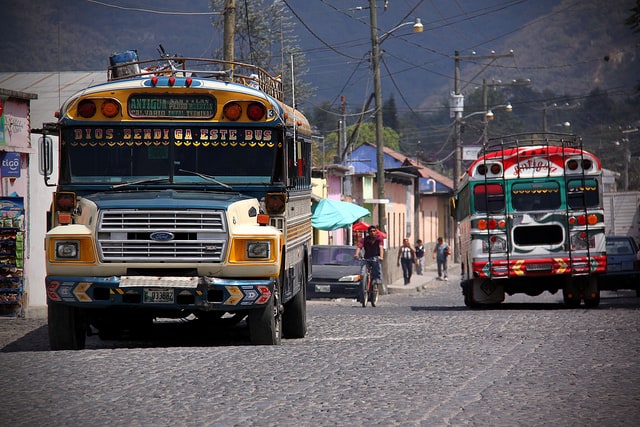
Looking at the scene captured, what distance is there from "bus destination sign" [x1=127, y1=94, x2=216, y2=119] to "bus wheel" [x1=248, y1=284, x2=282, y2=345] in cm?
226

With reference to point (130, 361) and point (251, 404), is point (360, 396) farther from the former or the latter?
point (130, 361)

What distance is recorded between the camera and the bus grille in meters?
13.5

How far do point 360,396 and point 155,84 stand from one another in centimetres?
590

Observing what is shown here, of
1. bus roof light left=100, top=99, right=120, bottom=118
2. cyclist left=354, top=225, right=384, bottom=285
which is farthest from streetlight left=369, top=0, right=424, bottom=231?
bus roof light left=100, top=99, right=120, bottom=118

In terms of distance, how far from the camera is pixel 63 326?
14188 millimetres

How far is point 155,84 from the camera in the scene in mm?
14641

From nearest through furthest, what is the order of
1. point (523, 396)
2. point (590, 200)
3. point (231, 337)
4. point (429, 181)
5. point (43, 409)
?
point (43, 409)
point (523, 396)
point (231, 337)
point (590, 200)
point (429, 181)

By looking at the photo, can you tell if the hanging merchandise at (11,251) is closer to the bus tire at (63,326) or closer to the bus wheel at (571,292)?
the bus tire at (63,326)

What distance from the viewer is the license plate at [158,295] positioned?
1360 cm

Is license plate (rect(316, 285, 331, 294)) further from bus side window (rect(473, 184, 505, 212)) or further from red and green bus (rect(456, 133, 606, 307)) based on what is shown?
bus side window (rect(473, 184, 505, 212))

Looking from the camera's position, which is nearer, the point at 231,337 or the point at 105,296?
the point at 105,296

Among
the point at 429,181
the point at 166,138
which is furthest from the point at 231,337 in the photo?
the point at 429,181

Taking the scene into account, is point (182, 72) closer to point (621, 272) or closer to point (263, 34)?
point (621, 272)

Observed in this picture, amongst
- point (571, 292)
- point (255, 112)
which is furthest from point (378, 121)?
point (255, 112)
